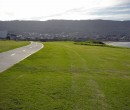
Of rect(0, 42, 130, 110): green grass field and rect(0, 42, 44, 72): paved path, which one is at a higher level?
rect(0, 42, 130, 110): green grass field

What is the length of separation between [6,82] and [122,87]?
505cm

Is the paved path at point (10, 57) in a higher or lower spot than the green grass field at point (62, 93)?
lower

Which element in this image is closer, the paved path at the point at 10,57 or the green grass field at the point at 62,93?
the green grass field at the point at 62,93

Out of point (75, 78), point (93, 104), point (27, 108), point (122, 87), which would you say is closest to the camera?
point (27, 108)

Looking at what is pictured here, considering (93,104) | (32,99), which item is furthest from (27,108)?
(93,104)

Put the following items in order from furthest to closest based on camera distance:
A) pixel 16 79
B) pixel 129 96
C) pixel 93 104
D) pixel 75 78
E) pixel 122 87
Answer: pixel 75 78 → pixel 16 79 → pixel 122 87 → pixel 129 96 → pixel 93 104

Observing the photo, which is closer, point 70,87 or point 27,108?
point 27,108

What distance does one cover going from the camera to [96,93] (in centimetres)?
1189

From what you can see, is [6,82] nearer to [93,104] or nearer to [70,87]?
[70,87]

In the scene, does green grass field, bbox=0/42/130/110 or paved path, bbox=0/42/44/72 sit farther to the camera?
paved path, bbox=0/42/44/72

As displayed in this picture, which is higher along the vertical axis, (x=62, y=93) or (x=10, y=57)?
(x=62, y=93)

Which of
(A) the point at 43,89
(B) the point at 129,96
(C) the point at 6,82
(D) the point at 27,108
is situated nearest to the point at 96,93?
(B) the point at 129,96

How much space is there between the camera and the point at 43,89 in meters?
12.4

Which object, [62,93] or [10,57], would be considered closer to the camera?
[62,93]
